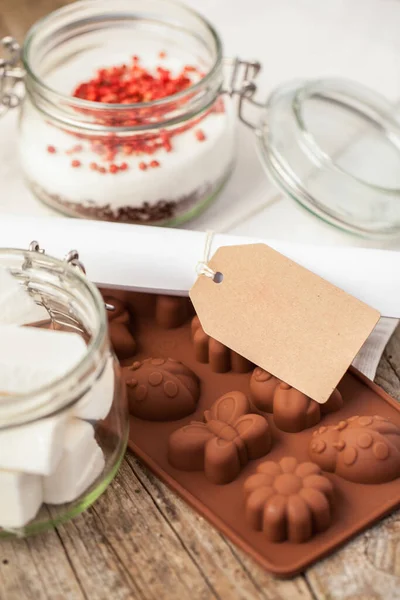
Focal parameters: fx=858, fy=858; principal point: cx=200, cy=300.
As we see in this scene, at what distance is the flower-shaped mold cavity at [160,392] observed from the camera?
0.77 metres

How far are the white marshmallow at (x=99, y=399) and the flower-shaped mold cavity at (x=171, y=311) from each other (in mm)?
167

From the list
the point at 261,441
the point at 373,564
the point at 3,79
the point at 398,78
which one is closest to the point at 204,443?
the point at 261,441

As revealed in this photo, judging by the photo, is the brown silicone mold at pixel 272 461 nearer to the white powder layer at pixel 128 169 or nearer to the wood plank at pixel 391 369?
the wood plank at pixel 391 369

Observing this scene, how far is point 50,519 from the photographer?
2.24 feet

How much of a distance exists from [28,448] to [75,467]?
0.17 ft

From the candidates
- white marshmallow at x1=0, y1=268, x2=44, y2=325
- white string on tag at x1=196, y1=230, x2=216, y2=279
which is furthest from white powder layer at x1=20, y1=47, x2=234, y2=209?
white marshmallow at x1=0, y1=268, x2=44, y2=325

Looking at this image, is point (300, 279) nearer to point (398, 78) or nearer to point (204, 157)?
point (204, 157)

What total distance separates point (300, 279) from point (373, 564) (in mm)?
262

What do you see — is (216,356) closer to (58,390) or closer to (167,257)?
(167,257)

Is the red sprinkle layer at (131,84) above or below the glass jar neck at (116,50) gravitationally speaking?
below

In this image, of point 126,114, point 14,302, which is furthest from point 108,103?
point 14,302

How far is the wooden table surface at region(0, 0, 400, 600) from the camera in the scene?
2.18ft

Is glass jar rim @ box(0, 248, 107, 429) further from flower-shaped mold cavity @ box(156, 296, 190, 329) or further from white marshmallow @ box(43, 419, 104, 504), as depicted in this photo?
flower-shaped mold cavity @ box(156, 296, 190, 329)

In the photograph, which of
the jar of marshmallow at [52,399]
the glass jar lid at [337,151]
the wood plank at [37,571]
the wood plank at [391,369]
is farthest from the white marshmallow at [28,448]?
the glass jar lid at [337,151]
